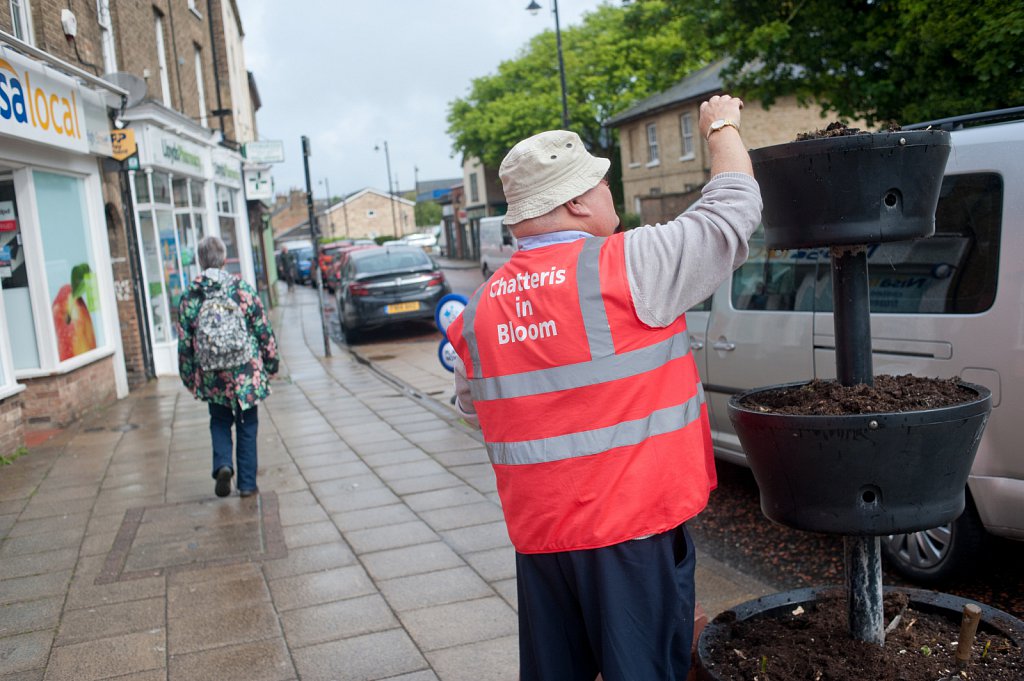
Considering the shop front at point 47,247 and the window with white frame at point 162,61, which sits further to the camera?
the window with white frame at point 162,61

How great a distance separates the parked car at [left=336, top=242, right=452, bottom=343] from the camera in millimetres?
16922

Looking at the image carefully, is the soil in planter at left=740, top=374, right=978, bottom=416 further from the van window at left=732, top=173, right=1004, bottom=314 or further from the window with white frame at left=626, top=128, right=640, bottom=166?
the window with white frame at left=626, top=128, right=640, bottom=166

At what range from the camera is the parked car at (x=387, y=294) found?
16.9m

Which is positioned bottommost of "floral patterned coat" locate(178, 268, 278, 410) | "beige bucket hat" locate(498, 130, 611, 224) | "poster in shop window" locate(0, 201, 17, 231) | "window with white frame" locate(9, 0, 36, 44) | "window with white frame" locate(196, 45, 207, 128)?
"floral patterned coat" locate(178, 268, 278, 410)

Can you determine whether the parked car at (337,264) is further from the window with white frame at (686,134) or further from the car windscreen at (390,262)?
the window with white frame at (686,134)

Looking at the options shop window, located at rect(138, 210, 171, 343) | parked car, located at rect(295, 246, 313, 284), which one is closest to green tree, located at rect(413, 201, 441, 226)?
parked car, located at rect(295, 246, 313, 284)

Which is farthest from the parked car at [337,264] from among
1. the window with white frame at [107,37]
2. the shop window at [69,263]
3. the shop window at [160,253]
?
the shop window at [69,263]

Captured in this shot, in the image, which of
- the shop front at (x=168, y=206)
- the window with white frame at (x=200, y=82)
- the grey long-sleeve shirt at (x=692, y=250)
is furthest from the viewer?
the window with white frame at (x=200, y=82)

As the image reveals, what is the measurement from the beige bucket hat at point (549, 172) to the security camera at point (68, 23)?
9820mm

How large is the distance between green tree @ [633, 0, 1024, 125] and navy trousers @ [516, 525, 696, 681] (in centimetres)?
780

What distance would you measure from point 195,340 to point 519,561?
15.0 ft

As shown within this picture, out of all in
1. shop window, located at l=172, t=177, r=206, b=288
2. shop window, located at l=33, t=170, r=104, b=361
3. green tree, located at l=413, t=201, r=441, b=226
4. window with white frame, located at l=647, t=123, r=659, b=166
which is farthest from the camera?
green tree, located at l=413, t=201, r=441, b=226

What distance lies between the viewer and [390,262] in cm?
1819

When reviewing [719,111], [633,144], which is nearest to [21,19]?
[719,111]
